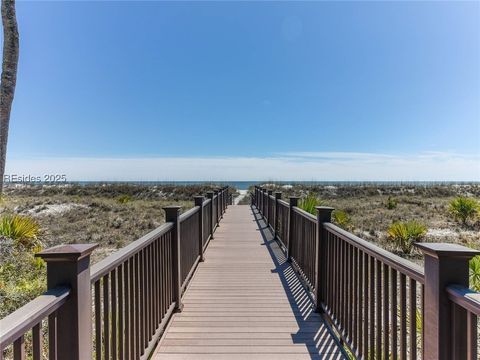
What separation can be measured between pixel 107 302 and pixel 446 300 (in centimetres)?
195

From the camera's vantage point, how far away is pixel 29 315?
112cm

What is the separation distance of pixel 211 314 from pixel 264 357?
104cm

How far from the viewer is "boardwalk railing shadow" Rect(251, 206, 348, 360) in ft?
9.14

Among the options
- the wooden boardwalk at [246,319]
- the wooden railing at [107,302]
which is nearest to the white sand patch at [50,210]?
the wooden boardwalk at [246,319]

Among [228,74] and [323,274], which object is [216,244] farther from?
[228,74]

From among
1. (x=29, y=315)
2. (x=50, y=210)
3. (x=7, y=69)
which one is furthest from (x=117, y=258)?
(x=50, y=210)

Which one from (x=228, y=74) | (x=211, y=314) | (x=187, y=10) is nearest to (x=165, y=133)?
(x=228, y=74)

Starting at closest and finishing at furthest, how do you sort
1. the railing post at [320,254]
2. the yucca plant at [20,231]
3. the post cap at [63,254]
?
the post cap at [63,254], the railing post at [320,254], the yucca plant at [20,231]

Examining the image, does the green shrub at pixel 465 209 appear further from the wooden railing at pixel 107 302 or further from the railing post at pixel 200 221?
the wooden railing at pixel 107 302

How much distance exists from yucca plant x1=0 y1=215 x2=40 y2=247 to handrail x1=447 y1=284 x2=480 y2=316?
371 inches

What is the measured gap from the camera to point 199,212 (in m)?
5.59

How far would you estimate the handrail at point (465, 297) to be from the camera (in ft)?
4.02

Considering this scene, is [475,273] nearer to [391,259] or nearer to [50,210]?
[391,259]

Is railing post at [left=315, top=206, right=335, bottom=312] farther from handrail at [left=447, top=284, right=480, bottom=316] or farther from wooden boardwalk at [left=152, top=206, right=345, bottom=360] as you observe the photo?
handrail at [left=447, top=284, right=480, bottom=316]
